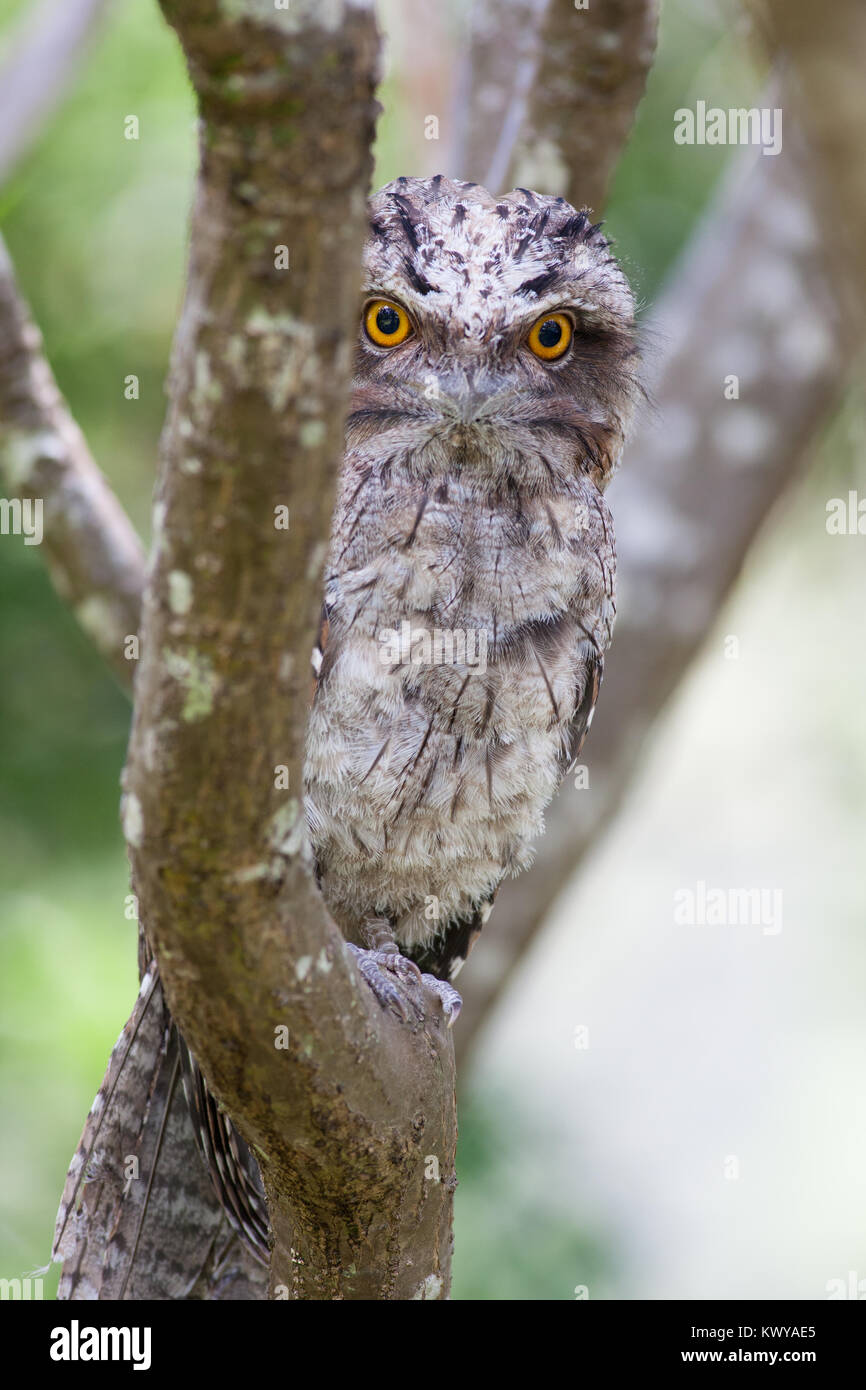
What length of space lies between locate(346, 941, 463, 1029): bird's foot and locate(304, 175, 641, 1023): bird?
12mm

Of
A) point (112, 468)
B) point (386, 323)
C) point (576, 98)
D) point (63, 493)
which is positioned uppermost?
point (112, 468)

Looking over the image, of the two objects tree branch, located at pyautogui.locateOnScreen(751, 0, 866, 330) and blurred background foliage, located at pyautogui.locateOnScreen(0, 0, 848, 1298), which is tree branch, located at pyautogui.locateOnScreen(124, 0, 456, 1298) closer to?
tree branch, located at pyautogui.locateOnScreen(751, 0, 866, 330)

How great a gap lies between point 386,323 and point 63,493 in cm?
147

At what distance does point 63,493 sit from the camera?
3670 millimetres

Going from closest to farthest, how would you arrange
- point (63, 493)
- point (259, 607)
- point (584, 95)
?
point (259, 607) < point (584, 95) < point (63, 493)

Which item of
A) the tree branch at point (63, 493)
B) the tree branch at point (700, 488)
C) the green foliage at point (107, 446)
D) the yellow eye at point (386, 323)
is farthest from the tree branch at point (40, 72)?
the yellow eye at point (386, 323)

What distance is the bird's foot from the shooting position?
212 centimetres

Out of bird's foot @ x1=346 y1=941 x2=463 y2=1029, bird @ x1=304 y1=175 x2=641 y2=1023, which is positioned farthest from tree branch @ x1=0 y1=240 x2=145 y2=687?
bird's foot @ x1=346 y1=941 x2=463 y2=1029

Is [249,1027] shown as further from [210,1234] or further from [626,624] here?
[626,624]

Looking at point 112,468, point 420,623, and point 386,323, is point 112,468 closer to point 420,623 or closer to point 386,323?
point 386,323

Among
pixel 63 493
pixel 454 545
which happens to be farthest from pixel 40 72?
pixel 454 545

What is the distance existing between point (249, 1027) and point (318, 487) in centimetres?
76

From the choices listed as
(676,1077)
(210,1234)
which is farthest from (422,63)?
(676,1077)

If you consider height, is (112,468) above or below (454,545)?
above
